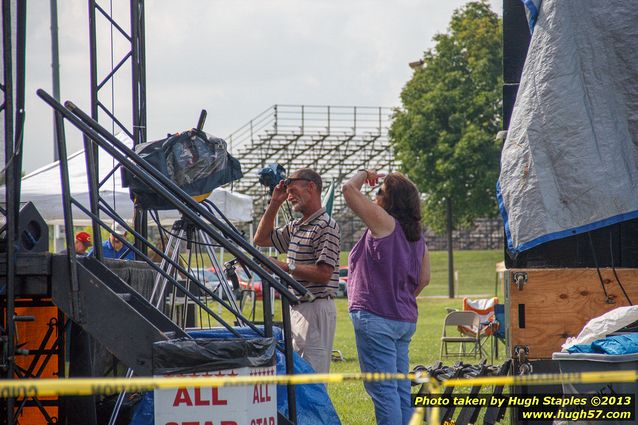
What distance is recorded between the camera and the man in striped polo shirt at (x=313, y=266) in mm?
6828

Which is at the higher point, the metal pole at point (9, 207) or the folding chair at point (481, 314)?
the metal pole at point (9, 207)

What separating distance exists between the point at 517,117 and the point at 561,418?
227cm

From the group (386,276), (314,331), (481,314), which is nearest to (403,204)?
(386,276)

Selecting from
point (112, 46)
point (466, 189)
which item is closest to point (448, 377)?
point (112, 46)

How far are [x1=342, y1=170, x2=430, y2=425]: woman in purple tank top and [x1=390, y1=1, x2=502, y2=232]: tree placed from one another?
3211cm

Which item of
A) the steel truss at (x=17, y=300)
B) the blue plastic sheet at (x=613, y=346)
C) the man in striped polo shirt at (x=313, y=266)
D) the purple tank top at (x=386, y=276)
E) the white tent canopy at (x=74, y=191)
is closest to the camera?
the blue plastic sheet at (x=613, y=346)

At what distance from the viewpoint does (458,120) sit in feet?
130

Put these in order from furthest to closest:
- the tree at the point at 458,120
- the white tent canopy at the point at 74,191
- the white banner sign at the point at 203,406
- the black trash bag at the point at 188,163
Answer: the tree at the point at 458,120 → the white tent canopy at the point at 74,191 → the black trash bag at the point at 188,163 → the white banner sign at the point at 203,406

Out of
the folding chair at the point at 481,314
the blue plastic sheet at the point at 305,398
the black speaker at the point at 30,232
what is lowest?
the folding chair at the point at 481,314

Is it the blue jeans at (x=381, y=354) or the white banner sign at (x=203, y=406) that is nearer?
the white banner sign at (x=203, y=406)

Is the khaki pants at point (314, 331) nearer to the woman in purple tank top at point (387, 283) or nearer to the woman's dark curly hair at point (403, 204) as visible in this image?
the woman in purple tank top at point (387, 283)

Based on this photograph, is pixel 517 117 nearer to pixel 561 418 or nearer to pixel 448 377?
pixel 448 377

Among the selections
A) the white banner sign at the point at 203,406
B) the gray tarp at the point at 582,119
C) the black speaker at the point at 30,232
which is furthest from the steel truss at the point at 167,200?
the gray tarp at the point at 582,119

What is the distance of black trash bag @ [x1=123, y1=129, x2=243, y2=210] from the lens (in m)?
6.46
